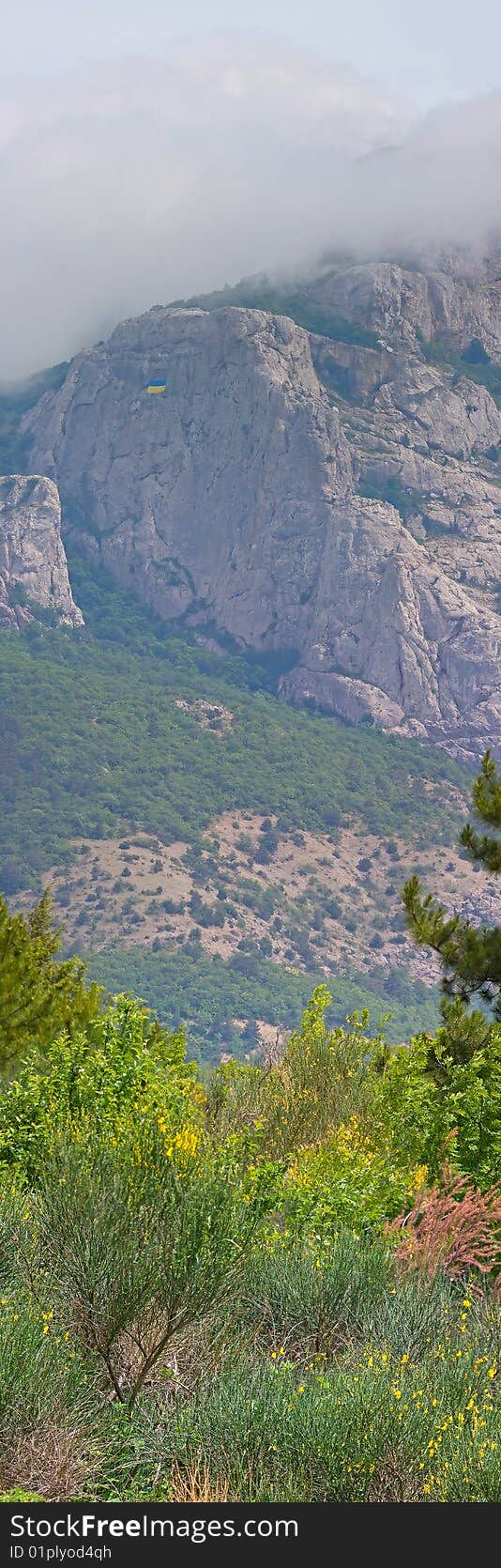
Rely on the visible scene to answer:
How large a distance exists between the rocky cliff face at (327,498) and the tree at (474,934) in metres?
138

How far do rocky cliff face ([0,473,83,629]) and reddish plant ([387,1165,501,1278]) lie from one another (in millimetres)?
157540

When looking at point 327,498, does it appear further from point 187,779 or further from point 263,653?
point 187,779

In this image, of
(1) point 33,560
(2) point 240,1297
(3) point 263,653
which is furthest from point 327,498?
(2) point 240,1297

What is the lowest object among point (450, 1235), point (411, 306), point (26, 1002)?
point (411, 306)

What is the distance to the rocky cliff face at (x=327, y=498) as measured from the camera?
497ft

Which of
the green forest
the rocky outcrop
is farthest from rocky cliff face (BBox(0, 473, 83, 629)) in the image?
the rocky outcrop

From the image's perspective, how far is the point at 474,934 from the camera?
12.2 metres

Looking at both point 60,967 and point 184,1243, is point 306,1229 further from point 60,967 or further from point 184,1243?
point 60,967

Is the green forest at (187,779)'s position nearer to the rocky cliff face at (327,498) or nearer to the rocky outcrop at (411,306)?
the rocky cliff face at (327,498)

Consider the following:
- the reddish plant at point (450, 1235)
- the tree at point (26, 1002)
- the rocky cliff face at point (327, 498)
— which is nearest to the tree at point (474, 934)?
the reddish plant at point (450, 1235)

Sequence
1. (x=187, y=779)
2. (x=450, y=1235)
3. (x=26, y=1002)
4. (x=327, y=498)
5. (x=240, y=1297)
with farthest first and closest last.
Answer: (x=327, y=498) → (x=187, y=779) → (x=26, y=1002) → (x=450, y=1235) → (x=240, y=1297)

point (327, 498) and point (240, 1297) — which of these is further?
point (327, 498)

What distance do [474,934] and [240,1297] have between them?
5.74 metres

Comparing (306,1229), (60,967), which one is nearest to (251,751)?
(60,967)
